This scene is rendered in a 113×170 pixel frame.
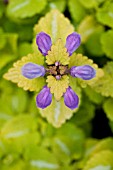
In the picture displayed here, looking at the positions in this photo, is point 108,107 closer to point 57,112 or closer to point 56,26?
point 57,112

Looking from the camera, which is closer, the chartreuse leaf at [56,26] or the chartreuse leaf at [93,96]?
the chartreuse leaf at [56,26]

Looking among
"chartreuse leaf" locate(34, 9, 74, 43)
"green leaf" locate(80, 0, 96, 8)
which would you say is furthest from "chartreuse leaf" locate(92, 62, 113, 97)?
"green leaf" locate(80, 0, 96, 8)

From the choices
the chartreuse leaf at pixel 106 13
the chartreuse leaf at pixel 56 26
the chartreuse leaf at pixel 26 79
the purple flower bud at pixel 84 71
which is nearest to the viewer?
the purple flower bud at pixel 84 71

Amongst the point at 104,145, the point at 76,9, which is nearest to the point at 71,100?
the point at 104,145

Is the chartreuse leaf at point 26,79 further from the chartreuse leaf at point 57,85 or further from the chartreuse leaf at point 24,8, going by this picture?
the chartreuse leaf at point 24,8

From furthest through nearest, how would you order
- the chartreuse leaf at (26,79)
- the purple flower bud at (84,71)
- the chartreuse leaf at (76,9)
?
1. the chartreuse leaf at (76,9)
2. the chartreuse leaf at (26,79)
3. the purple flower bud at (84,71)

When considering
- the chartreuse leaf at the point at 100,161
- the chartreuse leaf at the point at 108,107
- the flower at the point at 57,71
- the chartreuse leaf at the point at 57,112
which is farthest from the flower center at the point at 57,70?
the chartreuse leaf at the point at 100,161

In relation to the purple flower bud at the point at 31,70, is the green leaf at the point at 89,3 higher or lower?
higher

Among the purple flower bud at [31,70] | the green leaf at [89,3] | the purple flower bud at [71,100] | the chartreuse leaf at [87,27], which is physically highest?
the green leaf at [89,3]
